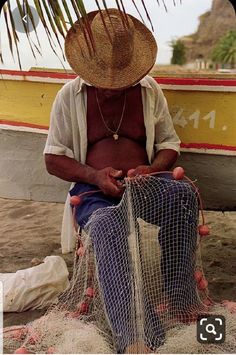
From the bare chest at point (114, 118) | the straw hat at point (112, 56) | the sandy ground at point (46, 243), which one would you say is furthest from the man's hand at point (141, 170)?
the sandy ground at point (46, 243)

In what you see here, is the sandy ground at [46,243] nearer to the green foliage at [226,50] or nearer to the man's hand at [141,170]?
the man's hand at [141,170]

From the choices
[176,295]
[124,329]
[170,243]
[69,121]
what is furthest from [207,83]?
[124,329]

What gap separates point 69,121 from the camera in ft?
10.5

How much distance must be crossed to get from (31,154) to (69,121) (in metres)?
0.98

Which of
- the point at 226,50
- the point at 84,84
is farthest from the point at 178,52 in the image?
the point at 84,84

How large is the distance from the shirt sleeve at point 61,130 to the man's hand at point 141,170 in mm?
457

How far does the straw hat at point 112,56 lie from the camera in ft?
9.83

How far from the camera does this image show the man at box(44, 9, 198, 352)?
3012mm

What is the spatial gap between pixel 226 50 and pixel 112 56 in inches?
1410

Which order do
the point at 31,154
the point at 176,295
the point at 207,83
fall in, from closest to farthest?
the point at 176,295
the point at 207,83
the point at 31,154

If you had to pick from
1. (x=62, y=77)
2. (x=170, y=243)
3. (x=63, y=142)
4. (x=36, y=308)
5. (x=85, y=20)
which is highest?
(x=85, y=20)

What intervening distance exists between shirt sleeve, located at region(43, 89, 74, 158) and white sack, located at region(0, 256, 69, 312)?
0.69 metres

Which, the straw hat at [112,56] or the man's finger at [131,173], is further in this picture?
the straw hat at [112,56]

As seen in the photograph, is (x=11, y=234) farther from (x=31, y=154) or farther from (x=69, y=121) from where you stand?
(x=69, y=121)
